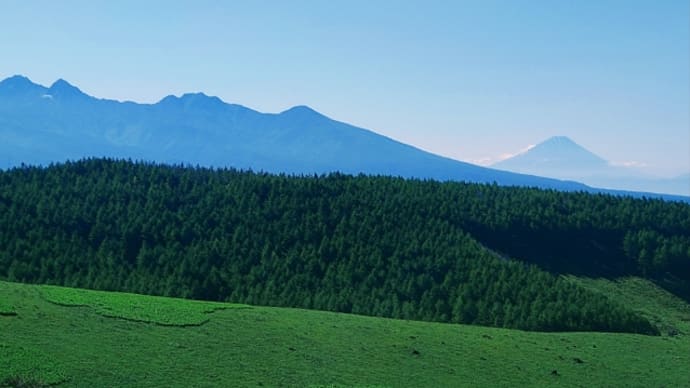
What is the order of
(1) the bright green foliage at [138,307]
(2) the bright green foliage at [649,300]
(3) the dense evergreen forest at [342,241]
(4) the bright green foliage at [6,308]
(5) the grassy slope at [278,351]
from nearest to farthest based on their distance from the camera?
(5) the grassy slope at [278,351], (4) the bright green foliage at [6,308], (1) the bright green foliage at [138,307], (3) the dense evergreen forest at [342,241], (2) the bright green foliage at [649,300]

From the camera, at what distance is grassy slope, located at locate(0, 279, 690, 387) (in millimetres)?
34094

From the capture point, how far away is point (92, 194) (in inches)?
5723

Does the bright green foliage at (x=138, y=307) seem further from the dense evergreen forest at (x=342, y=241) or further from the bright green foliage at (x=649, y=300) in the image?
the bright green foliage at (x=649, y=300)

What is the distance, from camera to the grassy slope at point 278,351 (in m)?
34.1

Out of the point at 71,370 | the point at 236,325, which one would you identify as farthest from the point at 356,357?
the point at 71,370

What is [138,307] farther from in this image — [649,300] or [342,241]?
[649,300]

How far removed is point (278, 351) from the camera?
4106cm

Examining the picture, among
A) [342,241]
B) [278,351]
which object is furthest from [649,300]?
[278,351]

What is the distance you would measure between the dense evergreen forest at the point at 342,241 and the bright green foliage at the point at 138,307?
144 ft

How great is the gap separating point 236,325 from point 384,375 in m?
12.4

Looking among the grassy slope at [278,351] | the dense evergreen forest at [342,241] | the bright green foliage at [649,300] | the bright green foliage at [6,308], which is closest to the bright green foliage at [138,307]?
A: the grassy slope at [278,351]

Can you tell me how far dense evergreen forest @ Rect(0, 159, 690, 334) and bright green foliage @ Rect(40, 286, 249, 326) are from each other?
44.0 m

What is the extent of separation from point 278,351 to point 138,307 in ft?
41.7

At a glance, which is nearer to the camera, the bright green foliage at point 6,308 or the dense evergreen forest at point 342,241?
the bright green foliage at point 6,308
